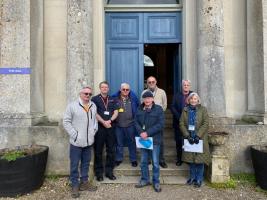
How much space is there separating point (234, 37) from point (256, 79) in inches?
45.8

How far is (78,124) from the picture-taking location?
598 centimetres

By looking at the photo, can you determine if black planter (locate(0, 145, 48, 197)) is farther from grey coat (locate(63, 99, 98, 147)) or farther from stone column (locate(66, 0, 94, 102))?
stone column (locate(66, 0, 94, 102))

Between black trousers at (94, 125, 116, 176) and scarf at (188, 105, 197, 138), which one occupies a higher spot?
scarf at (188, 105, 197, 138)

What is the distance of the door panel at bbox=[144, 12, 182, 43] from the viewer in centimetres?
849

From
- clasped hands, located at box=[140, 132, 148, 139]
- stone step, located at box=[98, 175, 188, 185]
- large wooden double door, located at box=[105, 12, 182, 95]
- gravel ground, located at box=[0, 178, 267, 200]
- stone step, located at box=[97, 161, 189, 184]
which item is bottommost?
gravel ground, located at box=[0, 178, 267, 200]

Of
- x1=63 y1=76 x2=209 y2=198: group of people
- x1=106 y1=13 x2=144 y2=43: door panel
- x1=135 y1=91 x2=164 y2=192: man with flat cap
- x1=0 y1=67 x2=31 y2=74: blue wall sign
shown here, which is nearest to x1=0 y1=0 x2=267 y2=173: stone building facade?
x1=0 y1=67 x2=31 y2=74: blue wall sign

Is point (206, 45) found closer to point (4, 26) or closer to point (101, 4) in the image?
point (101, 4)

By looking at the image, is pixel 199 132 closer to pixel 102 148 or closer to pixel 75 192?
pixel 102 148

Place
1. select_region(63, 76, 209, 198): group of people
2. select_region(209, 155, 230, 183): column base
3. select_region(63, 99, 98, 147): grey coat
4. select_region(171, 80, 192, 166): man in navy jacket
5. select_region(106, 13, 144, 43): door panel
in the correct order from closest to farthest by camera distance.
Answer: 1. select_region(63, 99, 98, 147): grey coat
2. select_region(63, 76, 209, 198): group of people
3. select_region(209, 155, 230, 183): column base
4. select_region(171, 80, 192, 166): man in navy jacket
5. select_region(106, 13, 144, 43): door panel

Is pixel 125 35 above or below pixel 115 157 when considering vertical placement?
above

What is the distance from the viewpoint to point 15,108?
7281 mm

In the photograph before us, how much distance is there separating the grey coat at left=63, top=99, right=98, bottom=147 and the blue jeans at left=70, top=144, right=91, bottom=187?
16cm

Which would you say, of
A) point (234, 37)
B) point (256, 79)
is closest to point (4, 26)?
point (234, 37)

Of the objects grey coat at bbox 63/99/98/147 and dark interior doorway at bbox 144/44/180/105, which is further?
dark interior doorway at bbox 144/44/180/105
